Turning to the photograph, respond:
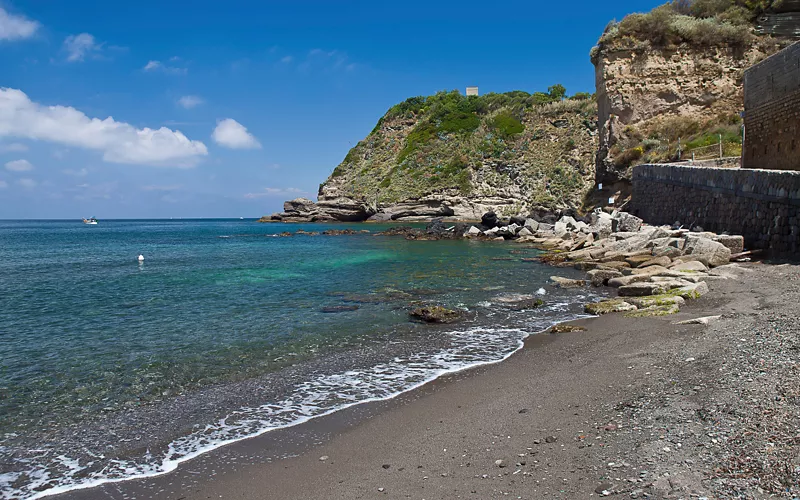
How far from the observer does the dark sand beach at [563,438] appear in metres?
3.55

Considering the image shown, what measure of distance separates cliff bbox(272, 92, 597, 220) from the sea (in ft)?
151

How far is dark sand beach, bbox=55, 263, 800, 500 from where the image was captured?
3550mm

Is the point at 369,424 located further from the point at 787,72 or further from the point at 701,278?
the point at 787,72

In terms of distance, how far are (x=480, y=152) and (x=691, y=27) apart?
38858 millimetres

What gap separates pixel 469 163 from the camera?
228ft

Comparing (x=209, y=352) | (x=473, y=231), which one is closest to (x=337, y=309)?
(x=209, y=352)

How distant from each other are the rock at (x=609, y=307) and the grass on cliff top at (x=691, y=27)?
29515 millimetres

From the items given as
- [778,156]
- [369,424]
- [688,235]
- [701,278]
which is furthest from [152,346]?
[778,156]

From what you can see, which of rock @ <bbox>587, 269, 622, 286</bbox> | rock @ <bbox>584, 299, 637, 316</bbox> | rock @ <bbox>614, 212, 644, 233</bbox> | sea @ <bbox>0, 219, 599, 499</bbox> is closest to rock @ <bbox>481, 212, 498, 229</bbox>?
rock @ <bbox>614, 212, 644, 233</bbox>

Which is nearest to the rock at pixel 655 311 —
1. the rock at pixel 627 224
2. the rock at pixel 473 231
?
the rock at pixel 627 224

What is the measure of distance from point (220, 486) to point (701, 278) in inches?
494

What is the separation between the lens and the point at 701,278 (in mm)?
12648

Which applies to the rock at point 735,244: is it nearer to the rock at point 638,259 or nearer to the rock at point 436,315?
the rock at point 638,259

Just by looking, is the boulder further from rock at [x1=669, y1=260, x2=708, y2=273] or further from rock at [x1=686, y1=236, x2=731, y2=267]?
rock at [x1=669, y1=260, x2=708, y2=273]
